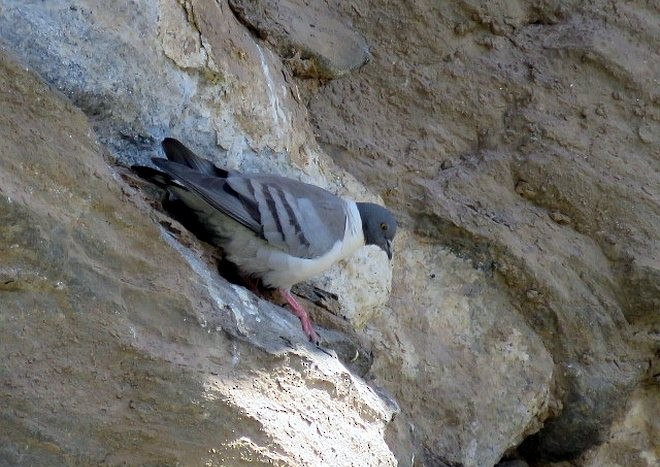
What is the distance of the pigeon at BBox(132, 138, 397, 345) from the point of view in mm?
4043

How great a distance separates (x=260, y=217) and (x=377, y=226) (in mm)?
909

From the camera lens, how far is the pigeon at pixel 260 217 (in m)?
4.04

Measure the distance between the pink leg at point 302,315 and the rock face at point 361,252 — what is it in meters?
0.07

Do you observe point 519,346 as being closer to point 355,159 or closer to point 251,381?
point 355,159

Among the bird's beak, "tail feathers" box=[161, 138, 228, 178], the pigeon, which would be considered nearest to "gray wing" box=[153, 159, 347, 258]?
the pigeon

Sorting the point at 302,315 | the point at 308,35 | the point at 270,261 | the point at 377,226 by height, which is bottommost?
the point at 302,315

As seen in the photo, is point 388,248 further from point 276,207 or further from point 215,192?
point 215,192

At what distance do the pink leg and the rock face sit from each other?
0.23 feet

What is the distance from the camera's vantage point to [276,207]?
4.20 meters

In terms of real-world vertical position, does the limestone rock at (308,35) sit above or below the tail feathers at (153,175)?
above

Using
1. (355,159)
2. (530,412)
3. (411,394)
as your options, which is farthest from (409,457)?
(355,159)

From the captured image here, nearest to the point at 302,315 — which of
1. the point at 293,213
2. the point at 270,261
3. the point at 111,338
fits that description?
the point at 270,261

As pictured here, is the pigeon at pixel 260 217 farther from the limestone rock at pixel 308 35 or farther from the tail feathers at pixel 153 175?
the limestone rock at pixel 308 35

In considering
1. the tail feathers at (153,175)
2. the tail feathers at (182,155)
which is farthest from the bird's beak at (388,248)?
the tail feathers at (153,175)
